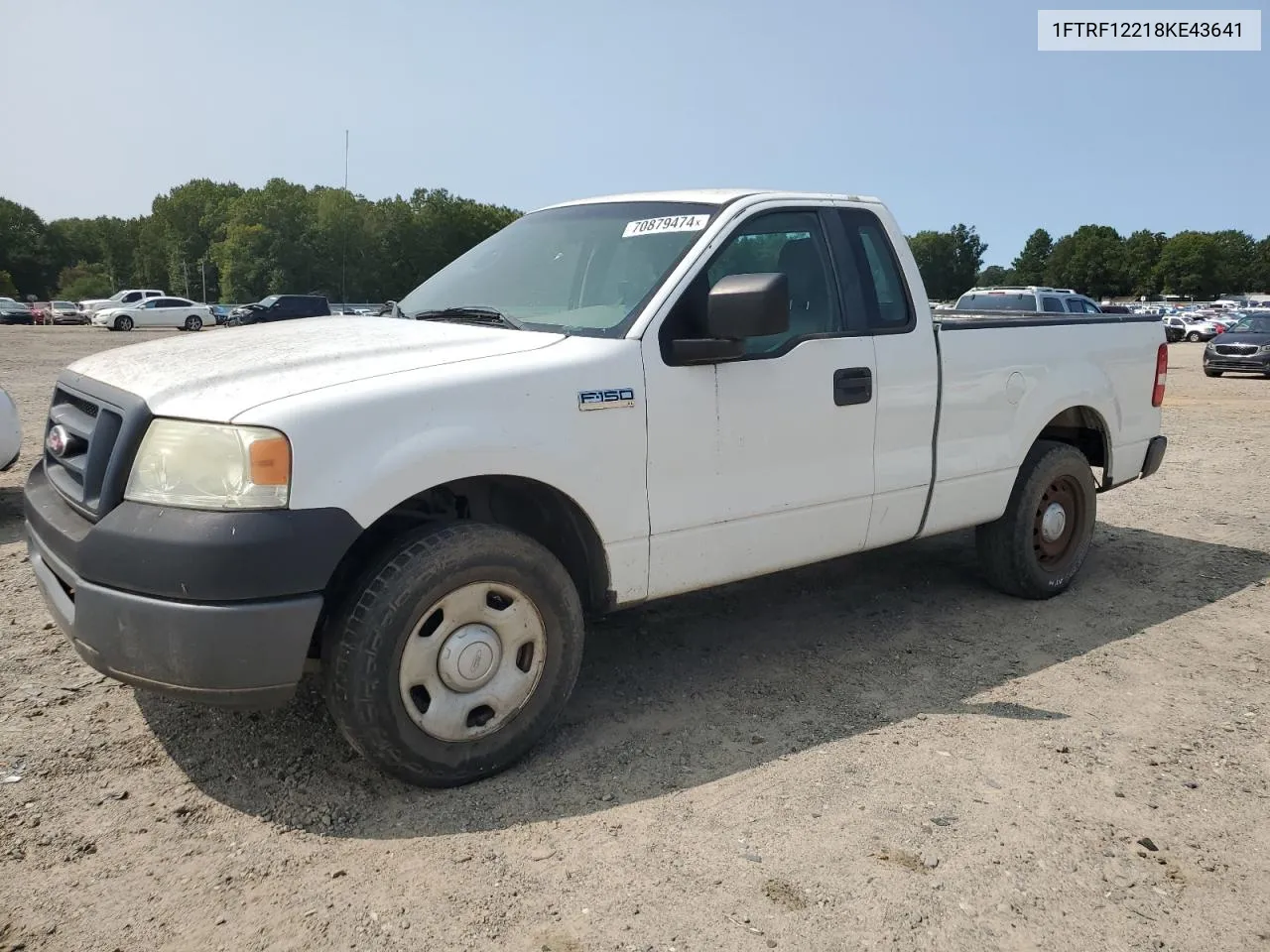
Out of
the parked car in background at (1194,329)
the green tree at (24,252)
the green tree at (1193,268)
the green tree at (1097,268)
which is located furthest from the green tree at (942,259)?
the green tree at (24,252)

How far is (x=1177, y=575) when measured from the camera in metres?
6.05

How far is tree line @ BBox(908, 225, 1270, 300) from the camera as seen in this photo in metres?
123

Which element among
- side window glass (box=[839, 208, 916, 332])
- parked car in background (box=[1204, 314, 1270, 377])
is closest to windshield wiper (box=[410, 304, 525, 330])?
side window glass (box=[839, 208, 916, 332])

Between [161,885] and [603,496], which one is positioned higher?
[603,496]

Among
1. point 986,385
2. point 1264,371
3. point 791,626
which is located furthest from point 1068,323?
point 1264,371

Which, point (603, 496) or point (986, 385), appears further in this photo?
point (986, 385)

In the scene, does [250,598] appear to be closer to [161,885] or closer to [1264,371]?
[161,885]

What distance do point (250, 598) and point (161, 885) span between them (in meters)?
0.80

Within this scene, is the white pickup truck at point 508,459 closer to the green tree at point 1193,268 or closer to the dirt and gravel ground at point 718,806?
the dirt and gravel ground at point 718,806

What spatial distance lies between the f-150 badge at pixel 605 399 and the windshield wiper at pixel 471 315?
0.52 meters

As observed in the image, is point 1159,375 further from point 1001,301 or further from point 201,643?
point 1001,301

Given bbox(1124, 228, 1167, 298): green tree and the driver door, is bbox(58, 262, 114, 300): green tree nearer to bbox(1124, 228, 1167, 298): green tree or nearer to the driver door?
the driver door

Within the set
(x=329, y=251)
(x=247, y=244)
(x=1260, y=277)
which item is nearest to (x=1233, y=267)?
(x=1260, y=277)

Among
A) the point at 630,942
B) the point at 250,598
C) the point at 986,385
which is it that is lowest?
the point at 630,942
